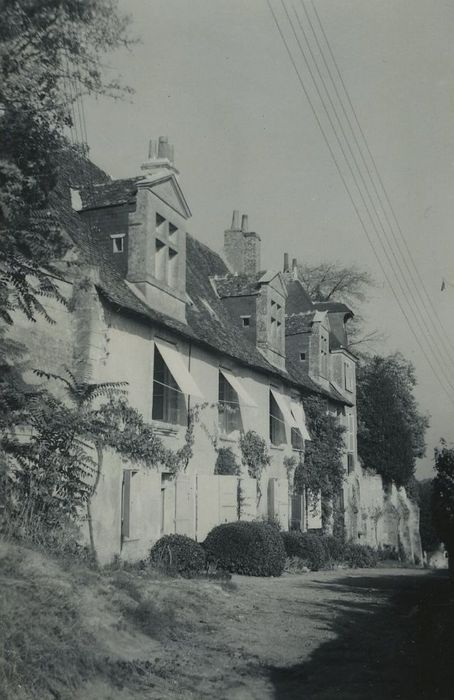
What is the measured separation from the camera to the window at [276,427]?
2267 centimetres

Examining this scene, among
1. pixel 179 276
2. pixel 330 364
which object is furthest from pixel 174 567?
pixel 330 364

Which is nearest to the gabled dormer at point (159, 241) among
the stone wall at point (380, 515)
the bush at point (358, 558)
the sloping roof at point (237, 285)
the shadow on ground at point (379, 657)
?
the sloping roof at point (237, 285)

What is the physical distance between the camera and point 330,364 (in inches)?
1228

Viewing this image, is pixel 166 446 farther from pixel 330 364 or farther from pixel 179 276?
pixel 330 364

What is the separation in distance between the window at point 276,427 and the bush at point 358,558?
441 centimetres

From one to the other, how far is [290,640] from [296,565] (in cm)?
945

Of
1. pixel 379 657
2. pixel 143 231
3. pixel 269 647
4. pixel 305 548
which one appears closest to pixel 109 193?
pixel 143 231

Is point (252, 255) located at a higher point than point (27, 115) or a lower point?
higher

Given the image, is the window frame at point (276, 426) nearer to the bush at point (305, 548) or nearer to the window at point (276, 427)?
the window at point (276, 427)

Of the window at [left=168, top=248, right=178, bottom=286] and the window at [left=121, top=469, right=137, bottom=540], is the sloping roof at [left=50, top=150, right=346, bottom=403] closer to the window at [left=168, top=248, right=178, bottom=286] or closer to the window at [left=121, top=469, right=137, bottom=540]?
the window at [left=168, top=248, right=178, bottom=286]

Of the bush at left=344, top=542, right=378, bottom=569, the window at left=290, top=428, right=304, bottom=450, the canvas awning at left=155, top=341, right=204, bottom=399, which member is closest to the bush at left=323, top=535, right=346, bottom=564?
the bush at left=344, top=542, right=378, bottom=569

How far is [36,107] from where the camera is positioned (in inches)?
338

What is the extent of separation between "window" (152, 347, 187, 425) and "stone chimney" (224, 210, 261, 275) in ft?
39.8

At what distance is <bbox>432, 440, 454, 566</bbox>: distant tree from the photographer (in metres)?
14.0
